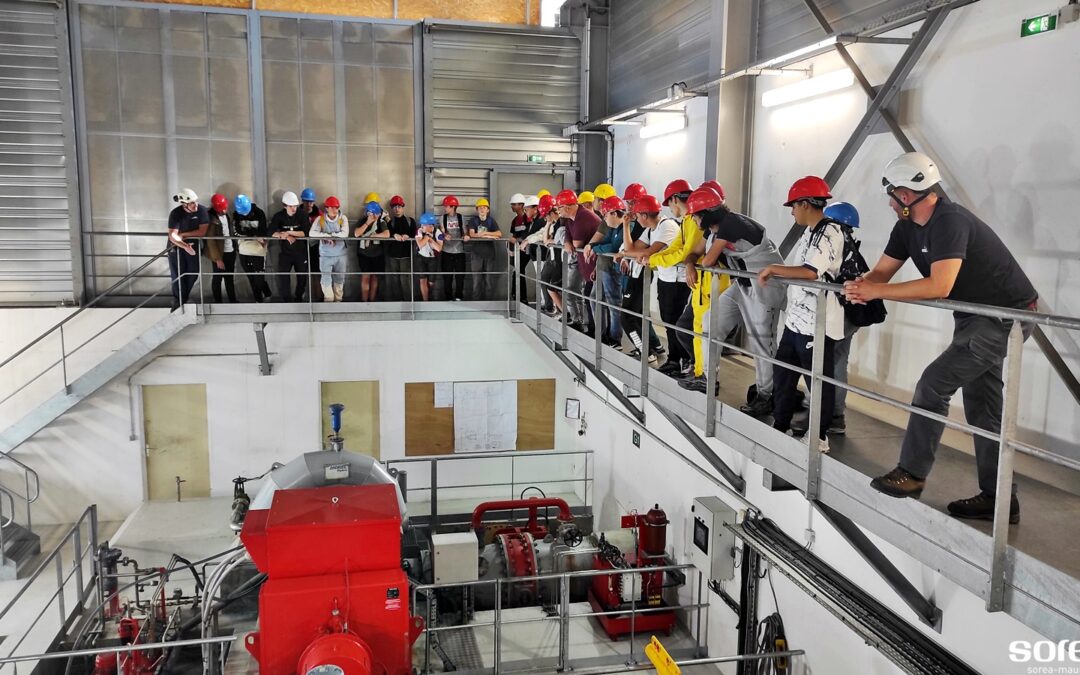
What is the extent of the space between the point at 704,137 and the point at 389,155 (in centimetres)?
636

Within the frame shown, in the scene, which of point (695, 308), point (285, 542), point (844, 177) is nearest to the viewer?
point (285, 542)

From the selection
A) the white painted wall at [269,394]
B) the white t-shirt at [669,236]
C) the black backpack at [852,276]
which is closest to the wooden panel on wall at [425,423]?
the white painted wall at [269,394]

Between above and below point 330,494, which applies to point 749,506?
below

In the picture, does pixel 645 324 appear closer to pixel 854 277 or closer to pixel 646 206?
pixel 646 206

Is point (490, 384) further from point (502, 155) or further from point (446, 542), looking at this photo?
point (446, 542)

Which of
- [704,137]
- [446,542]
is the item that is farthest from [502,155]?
[446,542]

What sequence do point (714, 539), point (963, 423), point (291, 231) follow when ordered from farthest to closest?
1. point (291, 231)
2. point (714, 539)
3. point (963, 423)

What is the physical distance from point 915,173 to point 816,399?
1350 millimetres

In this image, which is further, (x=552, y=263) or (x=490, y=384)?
(x=490, y=384)

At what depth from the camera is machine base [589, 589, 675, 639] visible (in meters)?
9.08

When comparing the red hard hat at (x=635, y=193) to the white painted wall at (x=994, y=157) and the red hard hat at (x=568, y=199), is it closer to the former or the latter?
the red hard hat at (x=568, y=199)

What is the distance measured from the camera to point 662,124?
455 inches

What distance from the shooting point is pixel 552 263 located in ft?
34.7

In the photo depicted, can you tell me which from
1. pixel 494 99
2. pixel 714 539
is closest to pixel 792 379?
pixel 714 539
